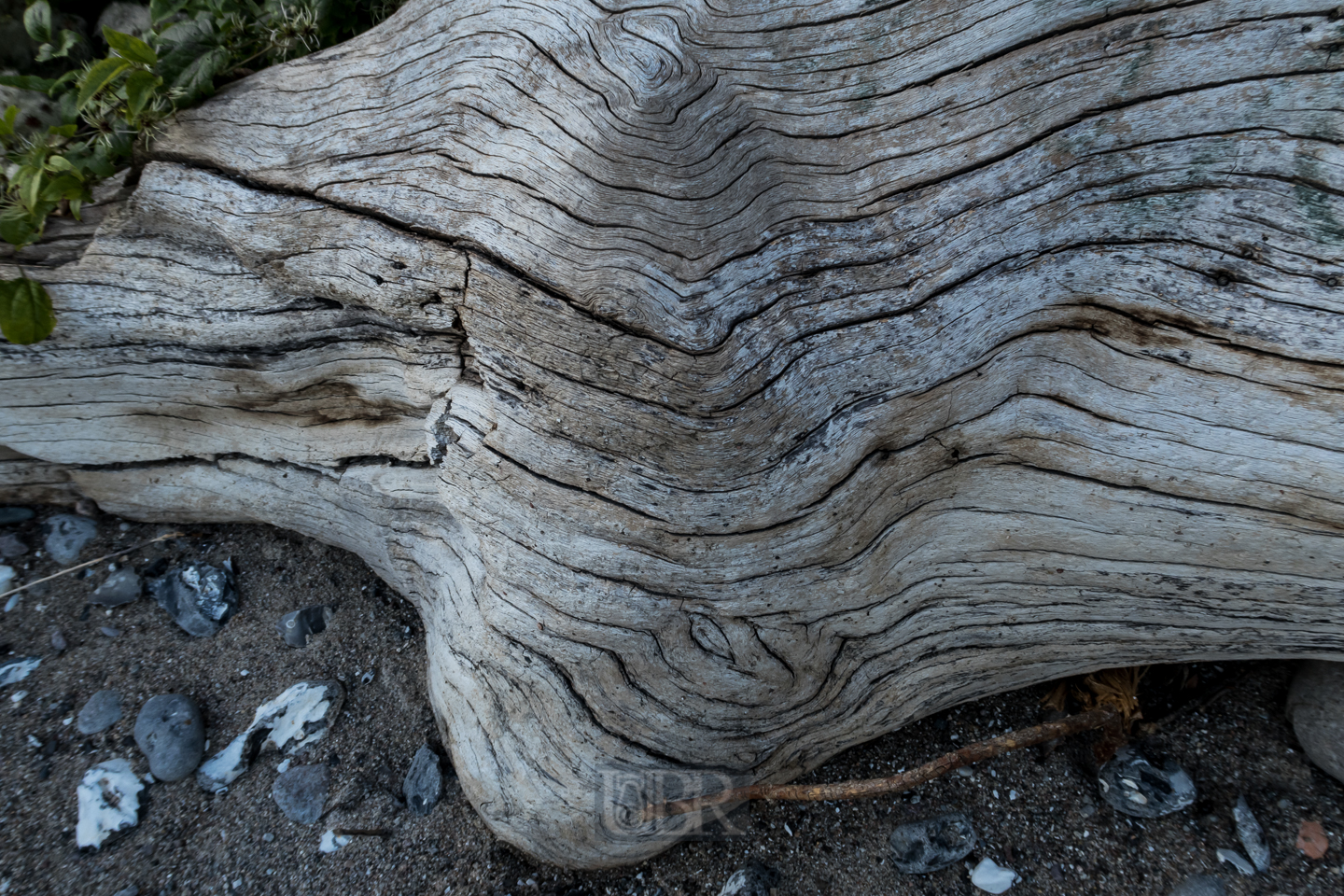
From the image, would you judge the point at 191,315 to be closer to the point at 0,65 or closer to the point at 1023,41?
the point at 0,65

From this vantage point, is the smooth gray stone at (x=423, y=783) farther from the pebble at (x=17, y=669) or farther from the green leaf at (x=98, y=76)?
the green leaf at (x=98, y=76)

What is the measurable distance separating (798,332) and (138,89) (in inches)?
81.7

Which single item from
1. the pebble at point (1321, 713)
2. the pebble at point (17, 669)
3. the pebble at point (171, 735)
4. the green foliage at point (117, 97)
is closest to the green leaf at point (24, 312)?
the green foliage at point (117, 97)

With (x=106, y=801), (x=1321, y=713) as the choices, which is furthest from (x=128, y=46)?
(x=1321, y=713)

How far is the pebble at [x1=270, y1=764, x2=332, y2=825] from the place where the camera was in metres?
2.66

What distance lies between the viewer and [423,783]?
2699mm

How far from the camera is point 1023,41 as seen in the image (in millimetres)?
2002

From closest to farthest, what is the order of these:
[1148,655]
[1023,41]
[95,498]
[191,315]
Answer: [1023,41] → [1148,655] → [191,315] → [95,498]

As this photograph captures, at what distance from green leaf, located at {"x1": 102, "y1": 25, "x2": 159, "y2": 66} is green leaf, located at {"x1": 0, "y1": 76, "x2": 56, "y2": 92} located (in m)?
0.41

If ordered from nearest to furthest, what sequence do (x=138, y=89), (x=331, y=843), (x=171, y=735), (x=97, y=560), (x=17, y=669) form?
1. (x=138, y=89)
2. (x=331, y=843)
3. (x=171, y=735)
4. (x=17, y=669)
5. (x=97, y=560)

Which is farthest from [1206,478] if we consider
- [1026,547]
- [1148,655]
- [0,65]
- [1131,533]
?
[0,65]

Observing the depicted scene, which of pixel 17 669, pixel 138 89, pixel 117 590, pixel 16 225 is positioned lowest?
pixel 17 669

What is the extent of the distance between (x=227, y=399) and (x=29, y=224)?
0.77 metres

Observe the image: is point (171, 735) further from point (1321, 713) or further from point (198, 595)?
point (1321, 713)
